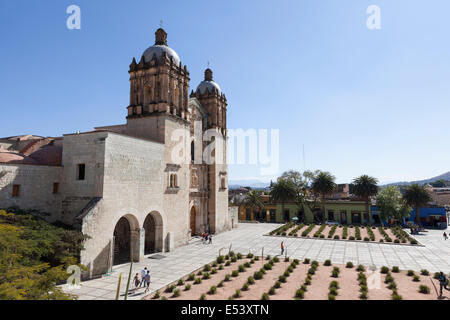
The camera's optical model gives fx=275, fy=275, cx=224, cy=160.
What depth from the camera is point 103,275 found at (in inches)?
798

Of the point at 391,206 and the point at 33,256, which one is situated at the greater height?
the point at 391,206

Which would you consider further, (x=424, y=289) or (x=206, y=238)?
(x=206, y=238)

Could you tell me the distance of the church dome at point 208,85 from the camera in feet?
144

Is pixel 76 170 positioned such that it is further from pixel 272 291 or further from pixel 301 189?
pixel 301 189

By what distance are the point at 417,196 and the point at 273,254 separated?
34400 mm

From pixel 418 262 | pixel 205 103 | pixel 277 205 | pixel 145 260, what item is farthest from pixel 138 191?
pixel 277 205

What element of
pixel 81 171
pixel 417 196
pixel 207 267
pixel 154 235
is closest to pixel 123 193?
pixel 81 171

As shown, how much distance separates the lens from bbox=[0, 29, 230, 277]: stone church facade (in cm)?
2098

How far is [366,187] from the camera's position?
51.8m

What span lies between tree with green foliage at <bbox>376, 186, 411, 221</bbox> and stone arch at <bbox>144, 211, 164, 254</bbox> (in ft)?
133

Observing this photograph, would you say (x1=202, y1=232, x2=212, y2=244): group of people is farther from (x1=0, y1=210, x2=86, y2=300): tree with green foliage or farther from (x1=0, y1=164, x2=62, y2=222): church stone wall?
(x1=0, y1=210, x2=86, y2=300): tree with green foliage

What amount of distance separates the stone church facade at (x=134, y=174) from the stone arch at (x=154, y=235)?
0.10 meters

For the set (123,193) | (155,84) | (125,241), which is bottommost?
(125,241)
